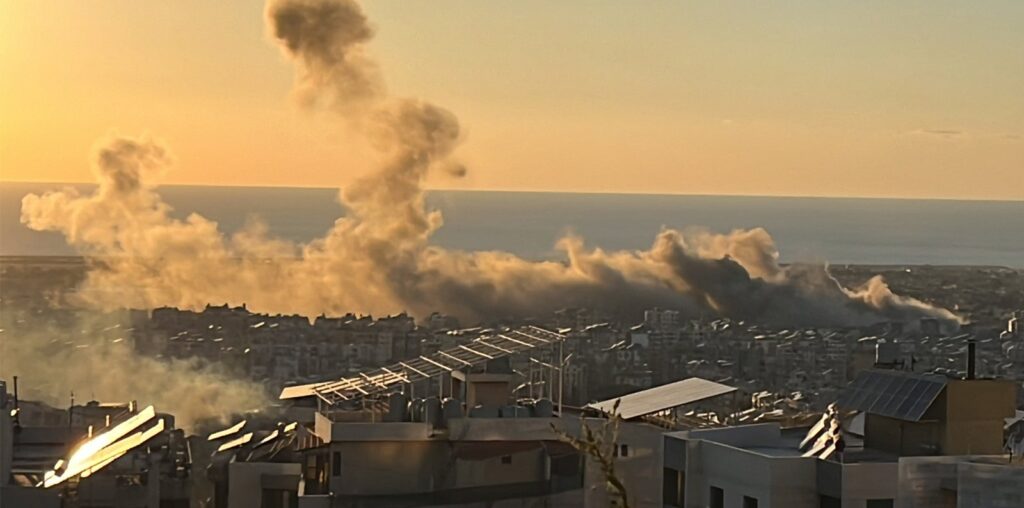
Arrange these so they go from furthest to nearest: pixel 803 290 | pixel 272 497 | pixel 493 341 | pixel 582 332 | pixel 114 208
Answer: pixel 803 290 < pixel 582 332 < pixel 114 208 < pixel 493 341 < pixel 272 497

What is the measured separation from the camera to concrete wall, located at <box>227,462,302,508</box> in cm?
2541

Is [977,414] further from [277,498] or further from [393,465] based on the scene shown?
[277,498]

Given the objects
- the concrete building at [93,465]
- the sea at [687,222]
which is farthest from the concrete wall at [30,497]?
the sea at [687,222]

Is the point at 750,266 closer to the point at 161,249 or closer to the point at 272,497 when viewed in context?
the point at 161,249

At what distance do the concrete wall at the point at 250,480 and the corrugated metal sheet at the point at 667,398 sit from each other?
3.47 m

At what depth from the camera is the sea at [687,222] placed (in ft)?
432

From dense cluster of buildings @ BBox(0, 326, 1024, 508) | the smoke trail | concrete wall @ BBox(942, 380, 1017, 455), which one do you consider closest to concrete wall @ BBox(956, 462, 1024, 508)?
dense cluster of buildings @ BBox(0, 326, 1024, 508)

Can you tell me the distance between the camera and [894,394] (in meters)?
20.2

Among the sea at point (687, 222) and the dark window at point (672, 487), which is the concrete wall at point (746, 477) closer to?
the dark window at point (672, 487)

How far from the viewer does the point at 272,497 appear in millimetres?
25531

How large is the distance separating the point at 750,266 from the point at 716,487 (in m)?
81.0

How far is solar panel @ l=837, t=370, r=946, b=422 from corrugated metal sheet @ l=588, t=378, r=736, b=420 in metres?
3.81

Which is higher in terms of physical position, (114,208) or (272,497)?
(114,208)

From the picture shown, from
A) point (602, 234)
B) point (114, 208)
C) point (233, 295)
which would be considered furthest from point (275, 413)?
point (602, 234)
